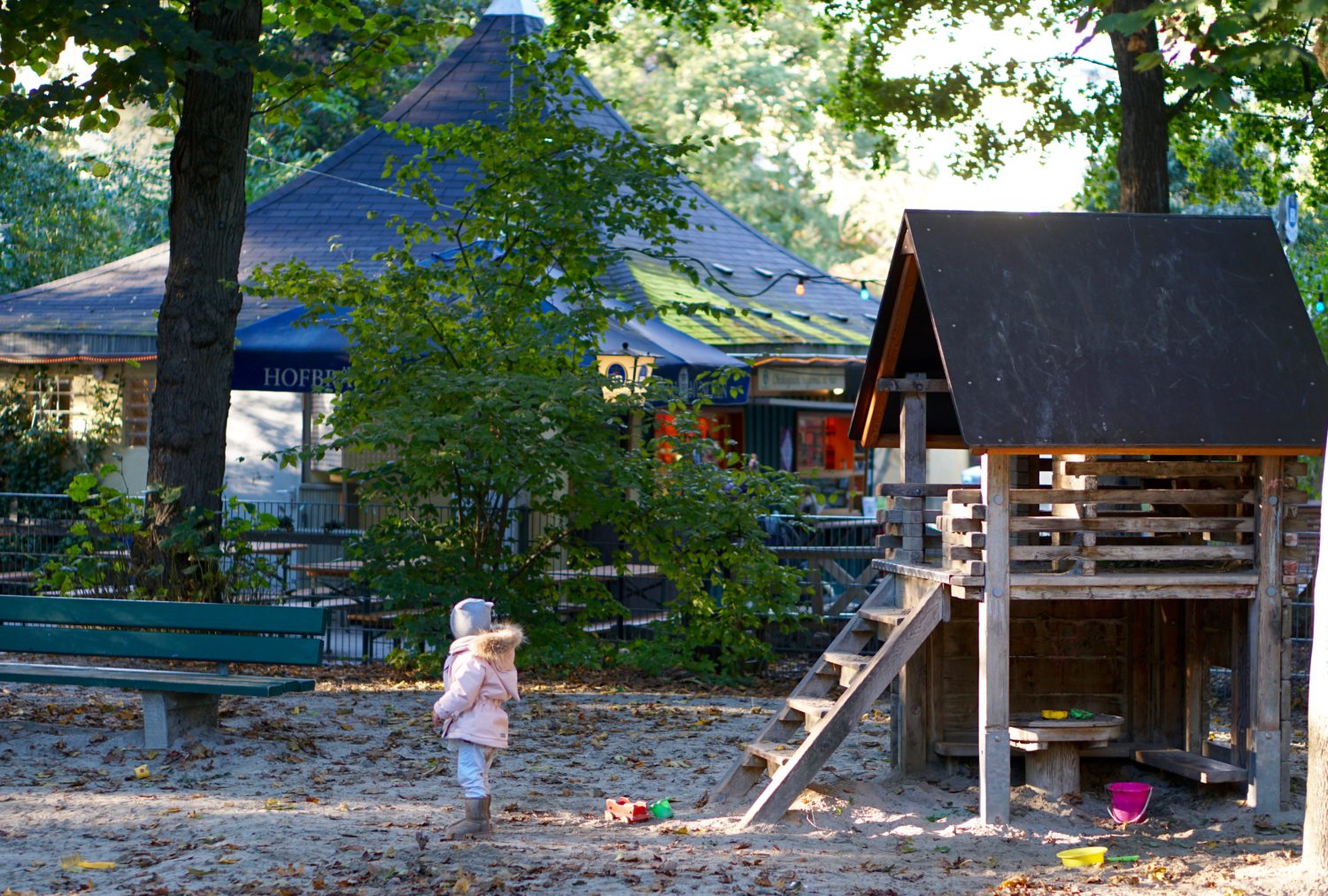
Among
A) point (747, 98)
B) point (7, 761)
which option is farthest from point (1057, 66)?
point (747, 98)

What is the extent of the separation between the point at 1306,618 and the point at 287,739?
896 centimetres

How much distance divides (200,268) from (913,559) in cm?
657

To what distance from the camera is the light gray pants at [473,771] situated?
7262mm

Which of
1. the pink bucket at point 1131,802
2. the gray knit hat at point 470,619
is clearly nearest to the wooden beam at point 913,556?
the pink bucket at point 1131,802

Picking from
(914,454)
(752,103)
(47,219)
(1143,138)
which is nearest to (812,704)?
(914,454)

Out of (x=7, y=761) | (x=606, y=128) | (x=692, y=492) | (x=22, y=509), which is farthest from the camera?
(x=606, y=128)

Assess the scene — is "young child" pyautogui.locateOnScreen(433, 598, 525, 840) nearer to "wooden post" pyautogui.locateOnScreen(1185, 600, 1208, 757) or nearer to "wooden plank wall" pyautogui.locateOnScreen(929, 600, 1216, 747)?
"wooden plank wall" pyautogui.locateOnScreen(929, 600, 1216, 747)

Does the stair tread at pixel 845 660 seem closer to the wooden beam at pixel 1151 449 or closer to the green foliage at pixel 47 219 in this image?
the wooden beam at pixel 1151 449

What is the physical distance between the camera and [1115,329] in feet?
27.0

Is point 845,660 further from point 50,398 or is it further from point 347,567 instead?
point 50,398

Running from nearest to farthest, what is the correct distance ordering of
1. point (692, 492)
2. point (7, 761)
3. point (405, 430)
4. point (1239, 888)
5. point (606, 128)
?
point (1239, 888) < point (7, 761) < point (405, 430) < point (692, 492) < point (606, 128)

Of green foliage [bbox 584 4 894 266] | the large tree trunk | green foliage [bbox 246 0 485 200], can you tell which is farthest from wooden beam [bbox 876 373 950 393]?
green foliage [bbox 584 4 894 266]

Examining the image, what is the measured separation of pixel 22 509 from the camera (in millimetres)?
15398

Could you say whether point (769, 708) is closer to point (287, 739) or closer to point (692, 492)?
point (692, 492)
